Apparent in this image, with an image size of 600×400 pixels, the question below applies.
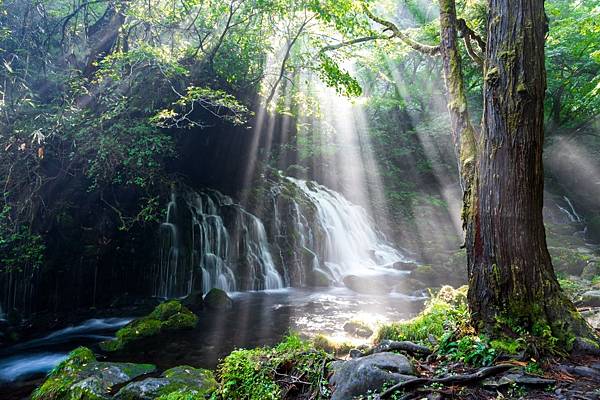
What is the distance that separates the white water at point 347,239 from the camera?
56.0 feet

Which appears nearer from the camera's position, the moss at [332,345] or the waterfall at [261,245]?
the moss at [332,345]

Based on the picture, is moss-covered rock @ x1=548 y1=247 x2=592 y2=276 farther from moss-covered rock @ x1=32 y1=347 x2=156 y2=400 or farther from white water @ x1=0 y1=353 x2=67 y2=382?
white water @ x1=0 y1=353 x2=67 y2=382

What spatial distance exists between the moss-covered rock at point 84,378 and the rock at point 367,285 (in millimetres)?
8308

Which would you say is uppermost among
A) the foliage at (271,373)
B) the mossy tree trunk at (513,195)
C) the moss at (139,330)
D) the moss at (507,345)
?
the mossy tree trunk at (513,195)

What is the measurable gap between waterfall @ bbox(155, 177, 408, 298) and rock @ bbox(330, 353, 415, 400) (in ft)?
33.4

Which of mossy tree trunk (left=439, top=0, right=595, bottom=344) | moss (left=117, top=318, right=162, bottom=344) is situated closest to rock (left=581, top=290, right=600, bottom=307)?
mossy tree trunk (left=439, top=0, right=595, bottom=344)

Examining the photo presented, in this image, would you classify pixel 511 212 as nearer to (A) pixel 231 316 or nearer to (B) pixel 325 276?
(A) pixel 231 316

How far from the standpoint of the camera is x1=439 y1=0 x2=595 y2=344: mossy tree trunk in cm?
352

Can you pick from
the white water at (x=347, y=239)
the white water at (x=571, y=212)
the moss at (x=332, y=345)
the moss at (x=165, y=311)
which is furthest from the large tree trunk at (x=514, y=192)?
the white water at (x=571, y=212)

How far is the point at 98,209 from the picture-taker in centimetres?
1231

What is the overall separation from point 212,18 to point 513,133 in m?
10.6

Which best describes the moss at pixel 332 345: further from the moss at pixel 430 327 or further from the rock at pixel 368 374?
the rock at pixel 368 374

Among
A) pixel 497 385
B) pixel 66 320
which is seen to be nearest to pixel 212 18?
pixel 66 320

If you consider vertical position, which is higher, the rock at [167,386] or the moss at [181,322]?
the moss at [181,322]
